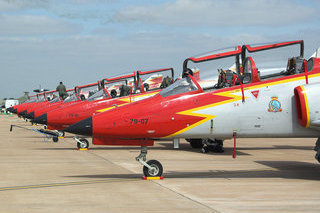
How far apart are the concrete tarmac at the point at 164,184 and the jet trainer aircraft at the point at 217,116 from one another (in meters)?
0.92

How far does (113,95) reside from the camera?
20250 millimetres

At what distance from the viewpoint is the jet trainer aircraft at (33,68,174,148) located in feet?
62.3

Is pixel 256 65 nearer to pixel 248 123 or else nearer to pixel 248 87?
pixel 248 87

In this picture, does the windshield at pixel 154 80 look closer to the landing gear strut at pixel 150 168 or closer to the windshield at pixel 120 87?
the windshield at pixel 120 87

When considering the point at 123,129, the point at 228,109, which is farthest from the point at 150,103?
the point at 228,109

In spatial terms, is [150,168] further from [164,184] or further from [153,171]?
[164,184]

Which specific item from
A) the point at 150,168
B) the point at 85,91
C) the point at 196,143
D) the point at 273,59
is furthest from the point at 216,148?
the point at 85,91

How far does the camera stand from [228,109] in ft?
30.0

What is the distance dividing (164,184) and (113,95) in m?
11.8

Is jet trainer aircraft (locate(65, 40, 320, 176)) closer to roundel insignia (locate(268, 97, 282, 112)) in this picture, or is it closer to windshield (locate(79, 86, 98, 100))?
roundel insignia (locate(268, 97, 282, 112))

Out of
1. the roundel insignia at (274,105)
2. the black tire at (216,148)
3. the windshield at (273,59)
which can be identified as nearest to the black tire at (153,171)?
the roundel insignia at (274,105)

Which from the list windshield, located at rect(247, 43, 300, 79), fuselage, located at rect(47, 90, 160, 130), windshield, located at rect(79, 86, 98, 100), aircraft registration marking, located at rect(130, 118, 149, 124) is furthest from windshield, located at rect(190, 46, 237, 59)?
windshield, located at rect(79, 86, 98, 100)

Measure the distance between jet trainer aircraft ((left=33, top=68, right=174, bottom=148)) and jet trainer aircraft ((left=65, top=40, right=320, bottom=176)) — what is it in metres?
10.1

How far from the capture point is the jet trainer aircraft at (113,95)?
18978 mm
